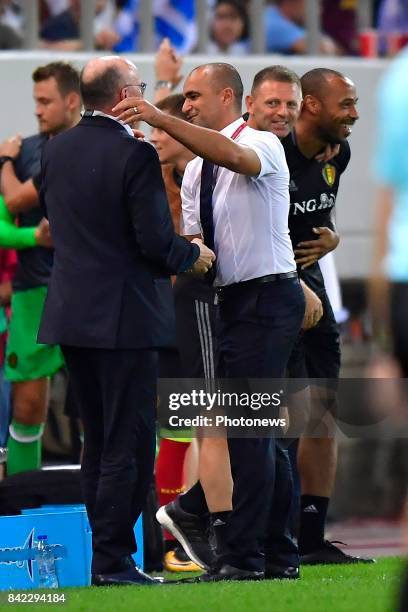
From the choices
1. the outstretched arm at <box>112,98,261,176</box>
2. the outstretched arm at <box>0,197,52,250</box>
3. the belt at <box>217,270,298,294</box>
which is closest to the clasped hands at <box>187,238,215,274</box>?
the belt at <box>217,270,298,294</box>

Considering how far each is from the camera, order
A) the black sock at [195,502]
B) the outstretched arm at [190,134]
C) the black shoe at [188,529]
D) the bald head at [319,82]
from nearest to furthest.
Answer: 1. the outstretched arm at [190,134]
2. the black shoe at [188,529]
3. the black sock at [195,502]
4. the bald head at [319,82]

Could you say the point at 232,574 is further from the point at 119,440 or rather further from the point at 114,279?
the point at 114,279

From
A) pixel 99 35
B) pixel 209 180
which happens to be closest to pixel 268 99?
pixel 209 180

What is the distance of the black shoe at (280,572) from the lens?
6480 mm

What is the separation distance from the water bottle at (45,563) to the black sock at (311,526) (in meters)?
1.37

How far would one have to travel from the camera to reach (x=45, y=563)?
6516mm

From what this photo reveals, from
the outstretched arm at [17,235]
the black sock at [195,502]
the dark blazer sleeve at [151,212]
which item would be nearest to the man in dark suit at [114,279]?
the dark blazer sleeve at [151,212]

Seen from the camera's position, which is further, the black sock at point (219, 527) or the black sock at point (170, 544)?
the black sock at point (170, 544)

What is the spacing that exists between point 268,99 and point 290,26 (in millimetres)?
5210

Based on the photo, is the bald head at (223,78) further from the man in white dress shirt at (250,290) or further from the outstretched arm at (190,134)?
the outstretched arm at (190,134)

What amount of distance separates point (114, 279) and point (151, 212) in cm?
29

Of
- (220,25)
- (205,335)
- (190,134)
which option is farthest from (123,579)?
(220,25)

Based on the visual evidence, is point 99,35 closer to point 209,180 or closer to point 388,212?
point 209,180

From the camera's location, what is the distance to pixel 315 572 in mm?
6953
